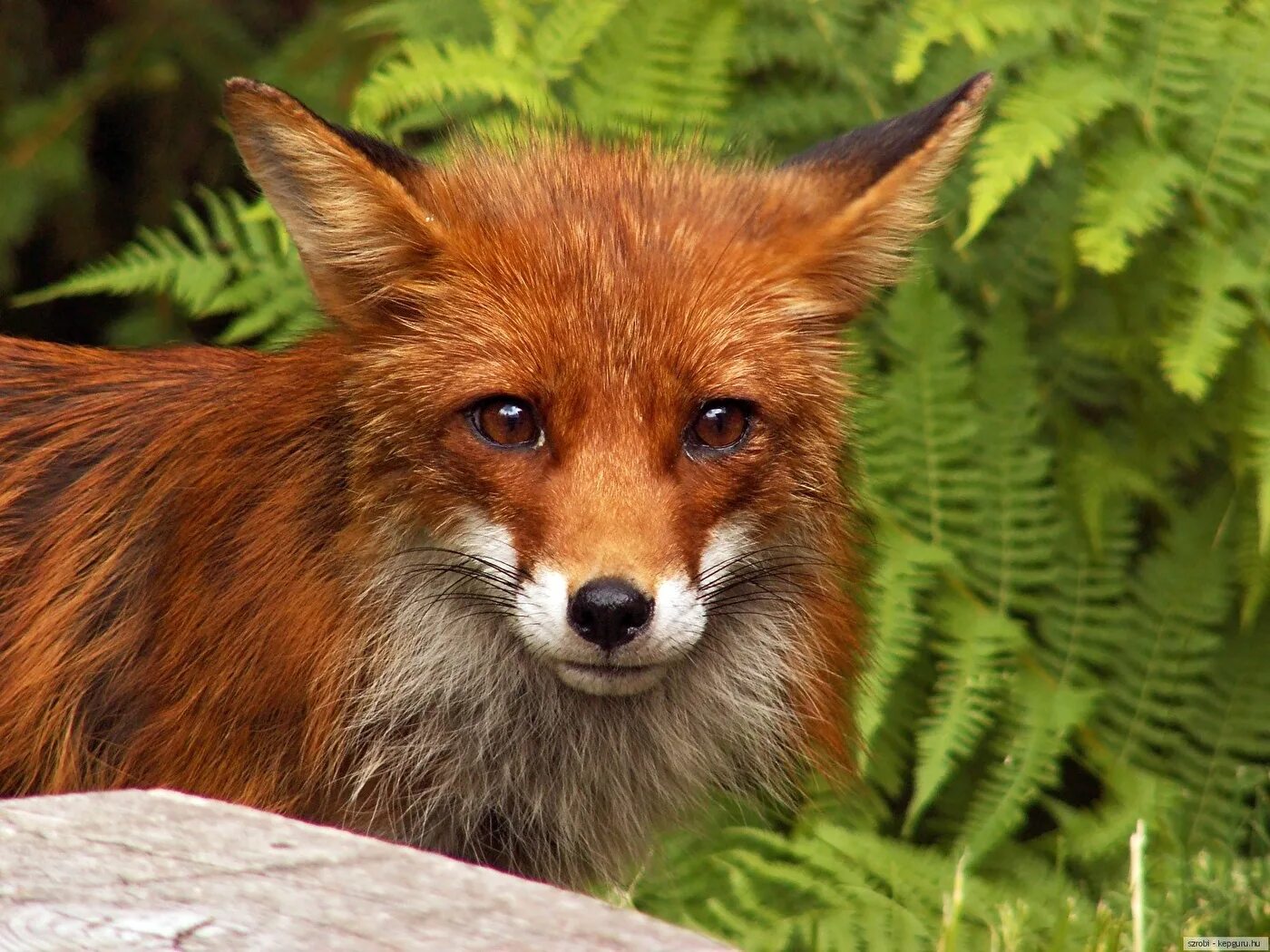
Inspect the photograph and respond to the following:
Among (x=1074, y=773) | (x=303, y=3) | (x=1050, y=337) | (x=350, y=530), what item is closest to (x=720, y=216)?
(x=350, y=530)

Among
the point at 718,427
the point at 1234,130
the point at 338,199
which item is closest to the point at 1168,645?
the point at 1234,130

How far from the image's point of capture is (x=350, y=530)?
3.55m

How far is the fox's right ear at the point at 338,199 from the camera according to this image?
3330mm

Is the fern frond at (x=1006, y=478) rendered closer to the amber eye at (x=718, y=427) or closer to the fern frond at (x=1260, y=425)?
the fern frond at (x=1260, y=425)

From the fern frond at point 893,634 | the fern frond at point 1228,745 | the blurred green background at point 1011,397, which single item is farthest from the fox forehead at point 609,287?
the fern frond at point 1228,745

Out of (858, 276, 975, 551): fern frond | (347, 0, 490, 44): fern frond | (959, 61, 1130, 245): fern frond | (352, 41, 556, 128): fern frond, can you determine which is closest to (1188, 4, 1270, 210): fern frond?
(959, 61, 1130, 245): fern frond

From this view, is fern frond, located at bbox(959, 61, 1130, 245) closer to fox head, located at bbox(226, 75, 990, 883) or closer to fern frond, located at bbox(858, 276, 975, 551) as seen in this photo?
fern frond, located at bbox(858, 276, 975, 551)

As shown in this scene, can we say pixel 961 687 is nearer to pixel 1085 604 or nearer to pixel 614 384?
pixel 1085 604

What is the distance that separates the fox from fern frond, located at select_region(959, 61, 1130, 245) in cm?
89

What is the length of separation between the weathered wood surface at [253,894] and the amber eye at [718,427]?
1.29 m

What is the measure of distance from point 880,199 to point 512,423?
103 centimetres

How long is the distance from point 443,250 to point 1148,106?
2.75 meters

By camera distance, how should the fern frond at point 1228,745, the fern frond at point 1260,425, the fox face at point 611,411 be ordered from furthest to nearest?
the fern frond at point 1228,745, the fern frond at point 1260,425, the fox face at point 611,411

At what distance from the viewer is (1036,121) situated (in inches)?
190
